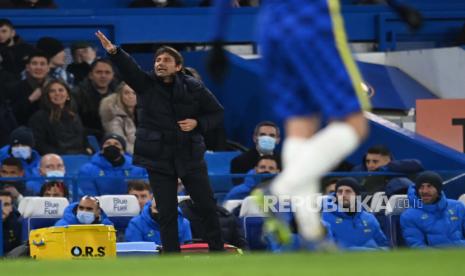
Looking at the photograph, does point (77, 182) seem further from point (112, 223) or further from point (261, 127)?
point (261, 127)

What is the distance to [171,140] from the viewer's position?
1223cm

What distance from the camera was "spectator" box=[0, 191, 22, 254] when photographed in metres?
13.9

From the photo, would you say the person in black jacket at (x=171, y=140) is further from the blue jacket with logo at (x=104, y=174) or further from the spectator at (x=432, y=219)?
the spectator at (x=432, y=219)

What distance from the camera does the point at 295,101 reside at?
7.16 meters

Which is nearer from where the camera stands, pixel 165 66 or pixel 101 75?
pixel 165 66

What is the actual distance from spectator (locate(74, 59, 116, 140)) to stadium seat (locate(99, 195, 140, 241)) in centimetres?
310

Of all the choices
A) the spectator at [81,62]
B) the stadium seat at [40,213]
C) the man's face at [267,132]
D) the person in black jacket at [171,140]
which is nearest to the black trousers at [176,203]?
the person in black jacket at [171,140]

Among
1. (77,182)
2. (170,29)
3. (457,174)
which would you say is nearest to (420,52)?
(170,29)

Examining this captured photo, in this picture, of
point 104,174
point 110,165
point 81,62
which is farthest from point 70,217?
point 81,62

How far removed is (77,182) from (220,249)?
2813mm

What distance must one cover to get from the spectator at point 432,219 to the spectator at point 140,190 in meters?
2.45

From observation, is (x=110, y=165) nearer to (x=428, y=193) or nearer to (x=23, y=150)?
(x=23, y=150)

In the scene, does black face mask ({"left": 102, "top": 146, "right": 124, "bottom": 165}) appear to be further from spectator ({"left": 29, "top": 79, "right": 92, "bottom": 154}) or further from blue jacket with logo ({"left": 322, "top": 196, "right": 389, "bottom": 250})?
blue jacket with logo ({"left": 322, "top": 196, "right": 389, "bottom": 250})

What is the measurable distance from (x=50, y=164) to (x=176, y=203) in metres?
3.45
